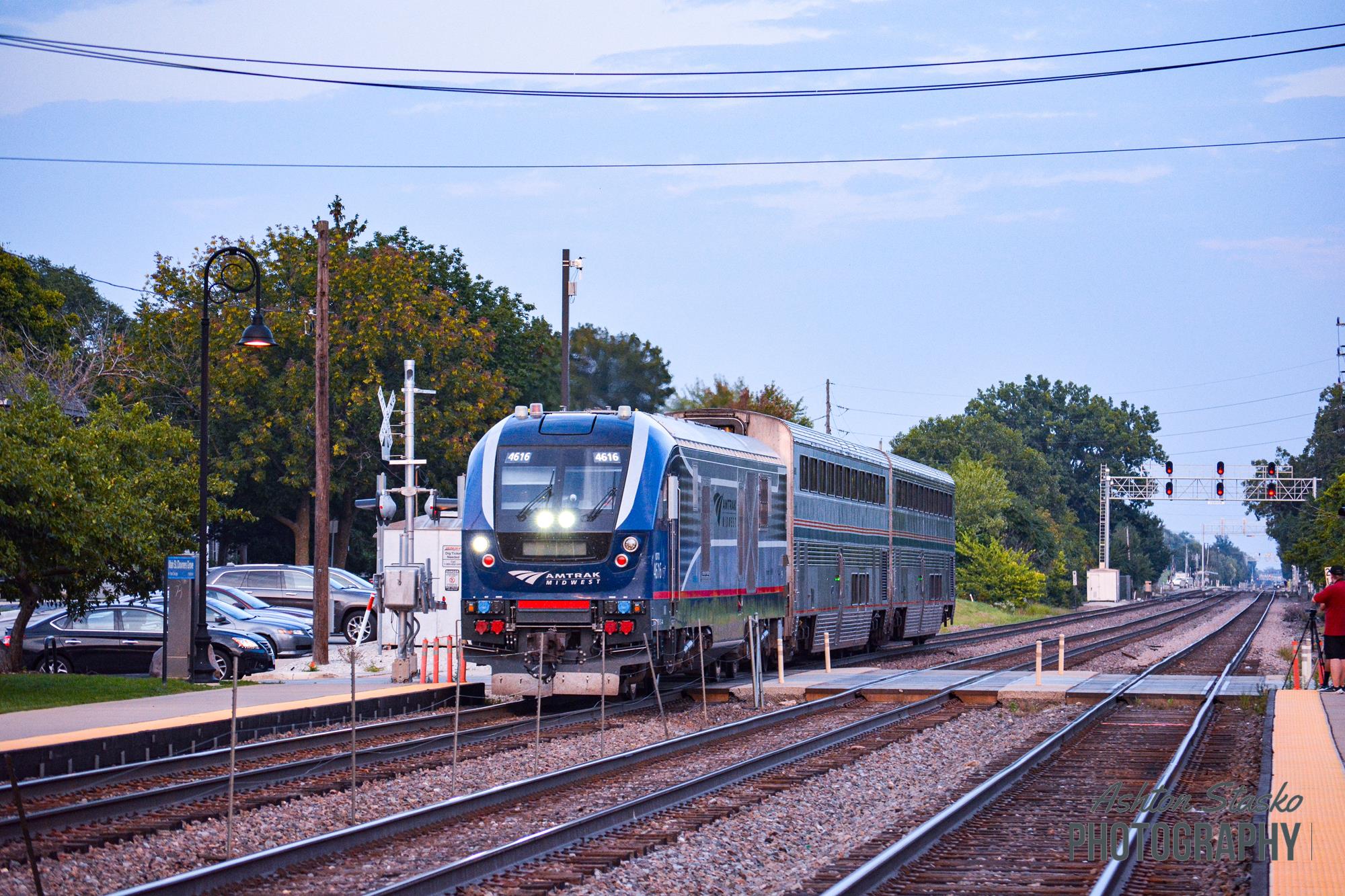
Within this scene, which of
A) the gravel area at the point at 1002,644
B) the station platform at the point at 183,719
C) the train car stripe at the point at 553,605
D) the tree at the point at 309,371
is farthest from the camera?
the tree at the point at 309,371

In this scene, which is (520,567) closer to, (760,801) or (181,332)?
(760,801)

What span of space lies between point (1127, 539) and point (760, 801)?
12208cm

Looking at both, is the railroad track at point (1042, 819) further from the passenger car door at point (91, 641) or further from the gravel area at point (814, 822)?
the passenger car door at point (91, 641)

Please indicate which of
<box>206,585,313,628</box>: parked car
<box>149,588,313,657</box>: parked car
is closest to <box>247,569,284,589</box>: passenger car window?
<box>206,585,313,628</box>: parked car

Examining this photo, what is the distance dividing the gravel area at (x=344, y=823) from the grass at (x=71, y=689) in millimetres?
6517

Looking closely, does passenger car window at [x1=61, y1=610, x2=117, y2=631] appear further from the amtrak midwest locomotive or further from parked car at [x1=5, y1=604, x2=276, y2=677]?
the amtrak midwest locomotive

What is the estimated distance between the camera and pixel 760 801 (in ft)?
42.4

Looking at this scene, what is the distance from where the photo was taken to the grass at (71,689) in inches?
755

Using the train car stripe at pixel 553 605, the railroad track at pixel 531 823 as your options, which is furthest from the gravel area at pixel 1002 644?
the railroad track at pixel 531 823

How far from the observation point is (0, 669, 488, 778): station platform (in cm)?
1443

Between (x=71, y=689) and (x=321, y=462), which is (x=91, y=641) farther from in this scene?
(x=321, y=462)

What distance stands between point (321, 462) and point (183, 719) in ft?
43.2

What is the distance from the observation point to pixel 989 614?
208 ft

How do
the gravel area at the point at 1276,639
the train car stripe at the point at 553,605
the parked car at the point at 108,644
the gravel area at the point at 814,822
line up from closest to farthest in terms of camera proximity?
the gravel area at the point at 814,822 → the train car stripe at the point at 553,605 → the parked car at the point at 108,644 → the gravel area at the point at 1276,639
